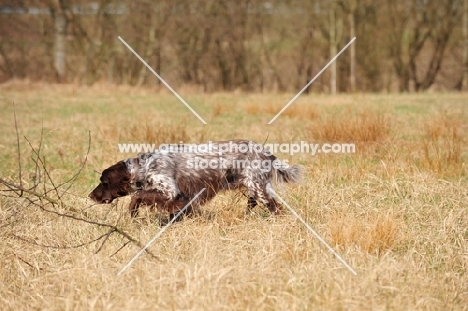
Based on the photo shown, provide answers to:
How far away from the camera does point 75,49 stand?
23.9 metres

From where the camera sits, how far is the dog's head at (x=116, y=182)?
5934mm

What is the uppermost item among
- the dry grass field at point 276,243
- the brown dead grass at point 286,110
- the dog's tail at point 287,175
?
the dog's tail at point 287,175

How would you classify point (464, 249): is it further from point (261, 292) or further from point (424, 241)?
point (261, 292)

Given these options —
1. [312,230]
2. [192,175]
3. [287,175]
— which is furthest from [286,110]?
[312,230]

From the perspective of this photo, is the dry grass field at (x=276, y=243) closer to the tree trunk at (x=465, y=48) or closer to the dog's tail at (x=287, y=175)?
the dog's tail at (x=287, y=175)

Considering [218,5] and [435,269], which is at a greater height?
[218,5]

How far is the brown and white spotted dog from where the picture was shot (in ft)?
19.2

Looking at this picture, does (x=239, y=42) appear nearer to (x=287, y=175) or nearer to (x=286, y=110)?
(x=286, y=110)

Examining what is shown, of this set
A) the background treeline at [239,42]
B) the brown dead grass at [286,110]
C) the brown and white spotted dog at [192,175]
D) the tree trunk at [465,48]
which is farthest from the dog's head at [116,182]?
the tree trunk at [465,48]

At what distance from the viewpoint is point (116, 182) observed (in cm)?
594

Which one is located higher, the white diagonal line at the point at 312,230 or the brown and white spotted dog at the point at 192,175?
the brown and white spotted dog at the point at 192,175

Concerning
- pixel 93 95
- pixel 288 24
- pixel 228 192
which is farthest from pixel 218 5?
pixel 228 192

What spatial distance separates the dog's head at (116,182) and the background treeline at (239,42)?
56.0 feet

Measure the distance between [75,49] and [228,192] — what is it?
18.7 metres
